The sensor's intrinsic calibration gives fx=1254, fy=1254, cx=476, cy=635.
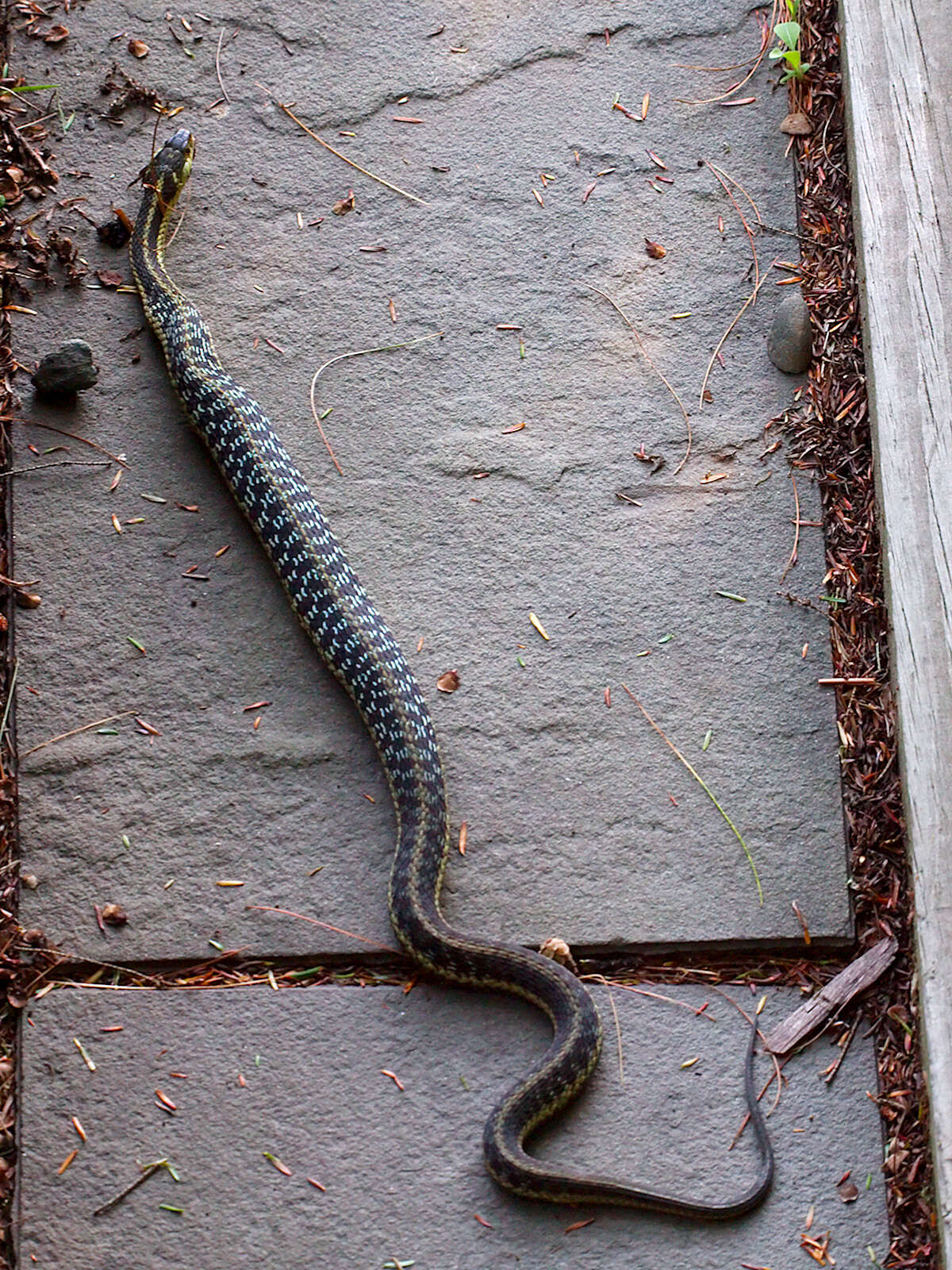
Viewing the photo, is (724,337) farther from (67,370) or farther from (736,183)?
(67,370)

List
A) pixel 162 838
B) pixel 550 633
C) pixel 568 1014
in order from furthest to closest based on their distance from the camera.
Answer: pixel 550 633 → pixel 162 838 → pixel 568 1014

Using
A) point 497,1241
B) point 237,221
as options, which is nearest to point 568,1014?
point 497,1241

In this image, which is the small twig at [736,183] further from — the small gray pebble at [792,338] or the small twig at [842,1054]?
the small twig at [842,1054]

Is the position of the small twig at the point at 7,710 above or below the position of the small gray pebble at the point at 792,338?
below

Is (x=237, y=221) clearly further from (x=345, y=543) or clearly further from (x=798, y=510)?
(x=798, y=510)

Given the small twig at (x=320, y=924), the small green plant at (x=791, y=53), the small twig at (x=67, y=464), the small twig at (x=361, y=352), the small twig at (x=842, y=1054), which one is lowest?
the small twig at (x=842, y=1054)

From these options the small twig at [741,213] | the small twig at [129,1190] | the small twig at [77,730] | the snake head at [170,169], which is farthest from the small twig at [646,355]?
the small twig at [129,1190]

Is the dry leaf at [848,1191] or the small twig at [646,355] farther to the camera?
the small twig at [646,355]
